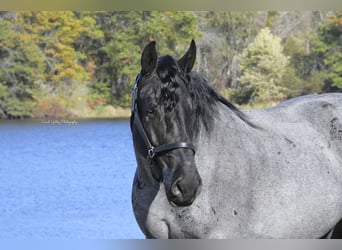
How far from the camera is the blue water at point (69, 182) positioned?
7477mm

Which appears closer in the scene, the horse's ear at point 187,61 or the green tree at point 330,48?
the horse's ear at point 187,61

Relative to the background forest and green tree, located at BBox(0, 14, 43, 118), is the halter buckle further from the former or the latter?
green tree, located at BBox(0, 14, 43, 118)

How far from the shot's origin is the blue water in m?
7.48

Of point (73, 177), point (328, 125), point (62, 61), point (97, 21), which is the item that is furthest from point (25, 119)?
point (328, 125)

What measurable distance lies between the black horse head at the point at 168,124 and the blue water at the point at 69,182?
11.3 ft

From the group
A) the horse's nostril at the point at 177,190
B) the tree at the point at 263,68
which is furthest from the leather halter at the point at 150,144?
the tree at the point at 263,68

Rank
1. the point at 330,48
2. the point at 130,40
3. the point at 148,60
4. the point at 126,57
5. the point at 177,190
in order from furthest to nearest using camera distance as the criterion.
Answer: the point at 330,48
the point at 130,40
the point at 126,57
the point at 148,60
the point at 177,190

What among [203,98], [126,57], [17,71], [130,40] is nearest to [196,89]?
[203,98]

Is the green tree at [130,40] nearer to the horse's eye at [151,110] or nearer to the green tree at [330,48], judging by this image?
the green tree at [330,48]

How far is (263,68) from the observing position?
2645 cm

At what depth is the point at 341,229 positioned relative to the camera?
3.02 m

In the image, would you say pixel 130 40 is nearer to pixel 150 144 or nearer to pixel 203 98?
pixel 203 98

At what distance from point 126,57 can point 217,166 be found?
2050 centimetres

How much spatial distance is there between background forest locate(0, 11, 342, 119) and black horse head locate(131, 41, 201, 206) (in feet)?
57.4
